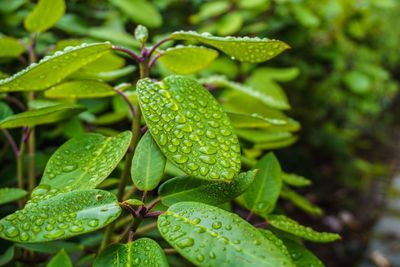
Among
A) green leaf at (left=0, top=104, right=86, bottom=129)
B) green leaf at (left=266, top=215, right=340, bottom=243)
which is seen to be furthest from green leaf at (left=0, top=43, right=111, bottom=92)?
green leaf at (left=266, top=215, right=340, bottom=243)

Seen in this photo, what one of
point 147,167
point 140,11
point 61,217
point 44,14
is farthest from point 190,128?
point 140,11

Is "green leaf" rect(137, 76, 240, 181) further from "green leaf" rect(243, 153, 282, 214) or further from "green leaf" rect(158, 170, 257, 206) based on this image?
"green leaf" rect(243, 153, 282, 214)

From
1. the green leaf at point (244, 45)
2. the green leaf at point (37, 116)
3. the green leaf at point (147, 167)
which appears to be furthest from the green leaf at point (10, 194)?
the green leaf at point (244, 45)

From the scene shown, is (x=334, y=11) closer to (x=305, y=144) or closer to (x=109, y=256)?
(x=305, y=144)

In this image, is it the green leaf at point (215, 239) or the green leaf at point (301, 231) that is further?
the green leaf at point (301, 231)

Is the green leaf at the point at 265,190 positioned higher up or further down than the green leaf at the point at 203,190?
further down

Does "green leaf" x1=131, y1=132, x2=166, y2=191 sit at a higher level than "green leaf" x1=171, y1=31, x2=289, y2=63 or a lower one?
lower

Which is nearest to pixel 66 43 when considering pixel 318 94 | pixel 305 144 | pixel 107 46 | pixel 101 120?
pixel 101 120

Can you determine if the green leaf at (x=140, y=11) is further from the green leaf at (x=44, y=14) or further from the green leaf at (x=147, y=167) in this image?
the green leaf at (x=147, y=167)
